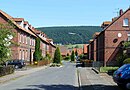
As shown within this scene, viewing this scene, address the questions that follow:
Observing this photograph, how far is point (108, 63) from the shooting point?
184ft

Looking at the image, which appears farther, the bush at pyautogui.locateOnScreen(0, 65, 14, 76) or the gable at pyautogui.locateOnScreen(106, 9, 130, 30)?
the gable at pyautogui.locateOnScreen(106, 9, 130, 30)

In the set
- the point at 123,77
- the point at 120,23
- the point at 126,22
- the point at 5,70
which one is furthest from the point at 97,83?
the point at 126,22

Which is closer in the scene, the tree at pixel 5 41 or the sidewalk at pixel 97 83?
the sidewalk at pixel 97 83

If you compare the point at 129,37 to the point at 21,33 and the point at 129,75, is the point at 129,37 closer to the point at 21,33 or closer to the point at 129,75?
the point at 21,33

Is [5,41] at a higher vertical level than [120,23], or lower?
lower

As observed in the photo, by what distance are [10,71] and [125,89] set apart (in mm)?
21069

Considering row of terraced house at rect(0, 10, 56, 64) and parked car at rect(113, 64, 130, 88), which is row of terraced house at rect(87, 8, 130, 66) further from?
parked car at rect(113, 64, 130, 88)

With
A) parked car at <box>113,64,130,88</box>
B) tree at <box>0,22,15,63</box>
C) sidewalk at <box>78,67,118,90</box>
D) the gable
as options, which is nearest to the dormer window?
the gable

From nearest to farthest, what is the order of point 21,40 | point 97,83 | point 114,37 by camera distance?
point 97,83, point 114,37, point 21,40

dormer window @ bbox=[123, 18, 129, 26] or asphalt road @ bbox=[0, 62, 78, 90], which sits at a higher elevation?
dormer window @ bbox=[123, 18, 129, 26]

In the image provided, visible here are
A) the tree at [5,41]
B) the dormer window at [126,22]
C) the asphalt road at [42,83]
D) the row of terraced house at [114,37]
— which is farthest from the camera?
the row of terraced house at [114,37]

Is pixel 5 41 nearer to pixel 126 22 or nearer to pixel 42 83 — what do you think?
pixel 42 83

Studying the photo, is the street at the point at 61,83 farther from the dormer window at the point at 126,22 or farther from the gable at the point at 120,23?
the dormer window at the point at 126,22

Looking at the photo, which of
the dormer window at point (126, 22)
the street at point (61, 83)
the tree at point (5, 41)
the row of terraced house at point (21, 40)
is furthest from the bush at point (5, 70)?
the dormer window at point (126, 22)
